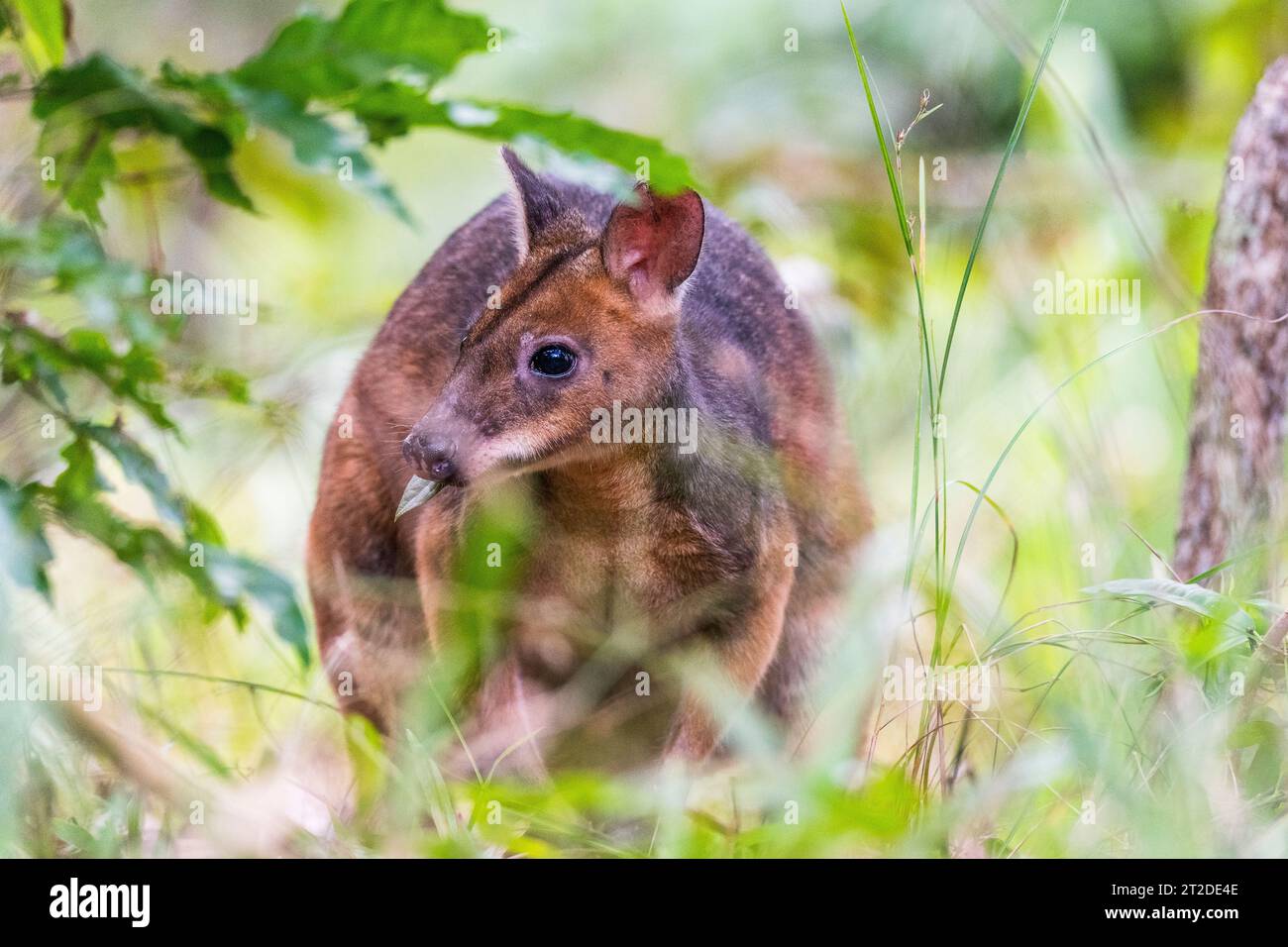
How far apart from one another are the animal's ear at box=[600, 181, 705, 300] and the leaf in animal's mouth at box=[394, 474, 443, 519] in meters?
0.69

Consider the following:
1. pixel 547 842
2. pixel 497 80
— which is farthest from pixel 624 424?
pixel 497 80

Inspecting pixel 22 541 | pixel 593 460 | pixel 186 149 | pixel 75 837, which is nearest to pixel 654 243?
pixel 593 460

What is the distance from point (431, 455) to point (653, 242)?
0.79 meters

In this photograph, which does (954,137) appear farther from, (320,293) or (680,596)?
(680,596)

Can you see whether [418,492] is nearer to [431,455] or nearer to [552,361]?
[431,455]

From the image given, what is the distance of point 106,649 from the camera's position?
4.10 metres

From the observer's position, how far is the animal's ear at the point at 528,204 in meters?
3.74

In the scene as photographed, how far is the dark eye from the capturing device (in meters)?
3.46

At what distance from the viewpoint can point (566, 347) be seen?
3.47 m

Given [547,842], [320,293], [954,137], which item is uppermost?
[954,137]

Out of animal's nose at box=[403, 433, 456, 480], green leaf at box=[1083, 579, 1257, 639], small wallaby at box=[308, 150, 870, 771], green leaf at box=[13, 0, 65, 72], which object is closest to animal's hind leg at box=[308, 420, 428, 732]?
small wallaby at box=[308, 150, 870, 771]

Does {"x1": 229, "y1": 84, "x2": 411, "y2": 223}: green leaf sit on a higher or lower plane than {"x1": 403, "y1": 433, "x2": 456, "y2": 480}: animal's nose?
higher

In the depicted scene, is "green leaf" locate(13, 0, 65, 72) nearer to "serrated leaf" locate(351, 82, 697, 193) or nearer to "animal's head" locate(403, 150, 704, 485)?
"serrated leaf" locate(351, 82, 697, 193)
